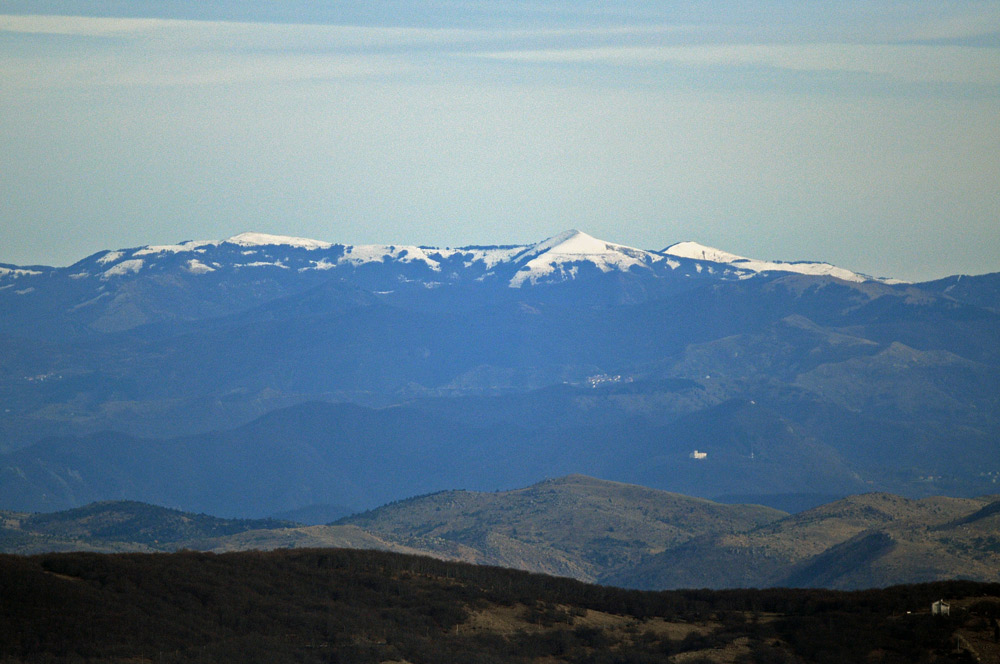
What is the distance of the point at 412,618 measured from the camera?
71000mm

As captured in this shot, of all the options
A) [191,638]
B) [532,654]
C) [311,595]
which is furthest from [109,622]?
[532,654]

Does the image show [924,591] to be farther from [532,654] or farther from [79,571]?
[79,571]

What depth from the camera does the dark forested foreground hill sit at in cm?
6156

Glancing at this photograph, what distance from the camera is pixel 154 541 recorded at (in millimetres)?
195875

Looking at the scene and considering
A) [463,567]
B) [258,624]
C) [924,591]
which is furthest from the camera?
[463,567]

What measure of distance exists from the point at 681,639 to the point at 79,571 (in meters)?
31.7

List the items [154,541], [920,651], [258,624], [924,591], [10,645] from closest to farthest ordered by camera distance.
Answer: [10,645], [920,651], [258,624], [924,591], [154,541]

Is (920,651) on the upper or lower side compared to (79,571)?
lower

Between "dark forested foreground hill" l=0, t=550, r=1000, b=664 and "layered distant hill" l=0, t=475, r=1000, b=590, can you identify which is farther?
"layered distant hill" l=0, t=475, r=1000, b=590

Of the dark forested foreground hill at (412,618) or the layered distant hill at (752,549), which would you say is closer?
the dark forested foreground hill at (412,618)

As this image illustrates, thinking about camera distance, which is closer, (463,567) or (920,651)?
(920,651)

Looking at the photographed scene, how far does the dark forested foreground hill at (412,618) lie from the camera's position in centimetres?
6156

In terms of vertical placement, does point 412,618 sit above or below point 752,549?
above

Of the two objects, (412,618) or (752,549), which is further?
(752,549)
